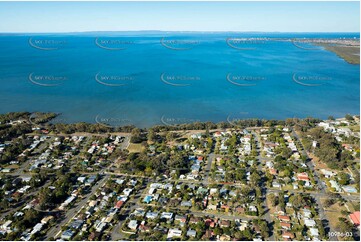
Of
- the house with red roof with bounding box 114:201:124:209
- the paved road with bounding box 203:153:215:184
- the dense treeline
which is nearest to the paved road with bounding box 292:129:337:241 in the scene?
the dense treeline

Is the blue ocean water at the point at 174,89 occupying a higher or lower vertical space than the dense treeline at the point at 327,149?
higher

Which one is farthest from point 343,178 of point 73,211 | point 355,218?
point 73,211

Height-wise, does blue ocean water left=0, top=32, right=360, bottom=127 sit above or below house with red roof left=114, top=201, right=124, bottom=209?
above

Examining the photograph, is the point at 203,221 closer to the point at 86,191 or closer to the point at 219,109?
the point at 86,191

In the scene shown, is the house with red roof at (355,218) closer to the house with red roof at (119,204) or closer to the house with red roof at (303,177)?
the house with red roof at (303,177)

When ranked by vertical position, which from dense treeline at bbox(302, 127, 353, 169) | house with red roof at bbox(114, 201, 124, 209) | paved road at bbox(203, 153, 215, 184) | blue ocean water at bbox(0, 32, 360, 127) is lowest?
house with red roof at bbox(114, 201, 124, 209)

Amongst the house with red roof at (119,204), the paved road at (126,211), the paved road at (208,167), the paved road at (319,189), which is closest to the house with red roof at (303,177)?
the paved road at (319,189)

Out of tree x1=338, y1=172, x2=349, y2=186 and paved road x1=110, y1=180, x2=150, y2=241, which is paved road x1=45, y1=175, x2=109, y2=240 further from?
tree x1=338, y1=172, x2=349, y2=186

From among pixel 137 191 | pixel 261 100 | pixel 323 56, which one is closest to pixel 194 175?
pixel 137 191
